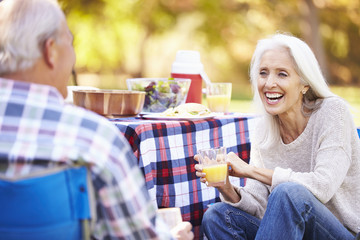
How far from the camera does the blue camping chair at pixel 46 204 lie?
1381 mm

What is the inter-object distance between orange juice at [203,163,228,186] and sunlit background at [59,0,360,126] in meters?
17.1

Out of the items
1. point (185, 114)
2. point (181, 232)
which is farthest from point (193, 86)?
point (181, 232)

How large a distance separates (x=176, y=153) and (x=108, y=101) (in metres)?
0.46

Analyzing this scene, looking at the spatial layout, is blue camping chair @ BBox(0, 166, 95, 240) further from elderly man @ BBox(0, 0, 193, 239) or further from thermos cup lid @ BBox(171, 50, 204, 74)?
thermos cup lid @ BBox(171, 50, 204, 74)

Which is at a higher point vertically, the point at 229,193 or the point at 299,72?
the point at 299,72

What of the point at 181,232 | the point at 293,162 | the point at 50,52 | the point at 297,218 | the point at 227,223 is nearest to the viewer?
the point at 50,52

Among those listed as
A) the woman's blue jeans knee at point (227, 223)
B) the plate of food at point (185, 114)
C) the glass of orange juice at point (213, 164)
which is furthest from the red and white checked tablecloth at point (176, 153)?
the glass of orange juice at point (213, 164)

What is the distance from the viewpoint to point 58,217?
1.40 metres

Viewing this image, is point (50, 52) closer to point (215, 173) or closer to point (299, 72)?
point (215, 173)

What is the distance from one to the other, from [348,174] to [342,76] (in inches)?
727

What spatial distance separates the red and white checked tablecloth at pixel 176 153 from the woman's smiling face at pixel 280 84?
1.28 feet

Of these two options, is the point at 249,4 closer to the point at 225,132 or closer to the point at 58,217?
the point at 225,132

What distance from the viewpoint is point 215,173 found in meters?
2.49

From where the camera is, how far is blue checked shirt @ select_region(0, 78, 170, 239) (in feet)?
4.56
